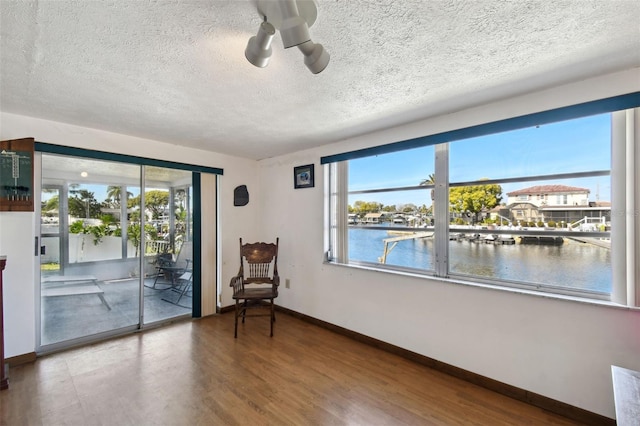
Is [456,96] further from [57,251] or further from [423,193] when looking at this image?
[57,251]

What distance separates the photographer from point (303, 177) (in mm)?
3723

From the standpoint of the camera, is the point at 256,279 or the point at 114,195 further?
the point at 256,279

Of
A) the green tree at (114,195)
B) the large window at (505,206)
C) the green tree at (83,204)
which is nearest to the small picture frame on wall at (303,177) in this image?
the large window at (505,206)

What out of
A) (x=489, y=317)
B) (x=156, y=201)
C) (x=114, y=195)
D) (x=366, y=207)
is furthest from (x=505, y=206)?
(x=114, y=195)

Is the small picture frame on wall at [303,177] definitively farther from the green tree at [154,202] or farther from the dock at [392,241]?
the green tree at [154,202]

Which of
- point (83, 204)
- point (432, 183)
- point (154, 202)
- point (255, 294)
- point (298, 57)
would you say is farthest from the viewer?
point (154, 202)

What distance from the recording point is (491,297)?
2.20 meters

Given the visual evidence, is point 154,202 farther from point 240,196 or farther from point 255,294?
point 255,294

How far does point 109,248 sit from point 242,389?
7.49ft

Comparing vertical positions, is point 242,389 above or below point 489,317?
below

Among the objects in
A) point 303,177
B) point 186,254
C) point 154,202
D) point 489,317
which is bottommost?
point 489,317

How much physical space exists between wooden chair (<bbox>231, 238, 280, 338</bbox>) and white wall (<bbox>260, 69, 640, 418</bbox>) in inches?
19.2

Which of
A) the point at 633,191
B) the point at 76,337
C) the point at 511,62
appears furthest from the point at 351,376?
the point at 76,337

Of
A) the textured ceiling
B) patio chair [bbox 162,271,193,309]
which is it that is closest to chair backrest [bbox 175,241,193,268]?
patio chair [bbox 162,271,193,309]
